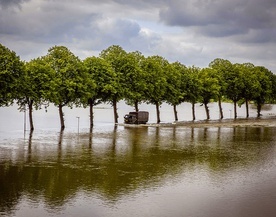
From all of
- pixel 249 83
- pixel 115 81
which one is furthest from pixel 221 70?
pixel 115 81

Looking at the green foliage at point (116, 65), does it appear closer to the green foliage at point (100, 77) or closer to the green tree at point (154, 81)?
the green foliage at point (100, 77)

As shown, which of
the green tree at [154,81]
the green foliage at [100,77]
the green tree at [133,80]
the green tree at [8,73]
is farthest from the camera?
the green tree at [154,81]

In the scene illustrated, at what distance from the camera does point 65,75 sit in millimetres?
78625

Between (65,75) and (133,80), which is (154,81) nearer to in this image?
(133,80)

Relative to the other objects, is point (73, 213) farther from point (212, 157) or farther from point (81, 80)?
point (81, 80)

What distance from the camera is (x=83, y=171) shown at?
35719mm

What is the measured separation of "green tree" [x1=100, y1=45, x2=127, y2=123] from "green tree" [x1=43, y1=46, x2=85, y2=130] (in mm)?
9000

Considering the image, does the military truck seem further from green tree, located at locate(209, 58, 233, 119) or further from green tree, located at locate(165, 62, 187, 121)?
green tree, located at locate(209, 58, 233, 119)

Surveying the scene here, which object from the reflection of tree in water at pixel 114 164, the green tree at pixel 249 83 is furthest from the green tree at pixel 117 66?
the green tree at pixel 249 83

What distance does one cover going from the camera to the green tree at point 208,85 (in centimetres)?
11100

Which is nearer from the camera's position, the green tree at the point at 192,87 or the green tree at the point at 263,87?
the green tree at the point at 192,87

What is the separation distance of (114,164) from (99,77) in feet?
155

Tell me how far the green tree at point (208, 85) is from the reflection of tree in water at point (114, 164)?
162 feet

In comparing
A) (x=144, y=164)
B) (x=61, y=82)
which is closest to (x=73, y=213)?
(x=144, y=164)
